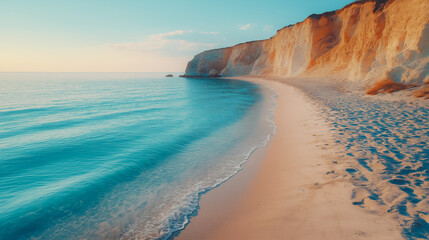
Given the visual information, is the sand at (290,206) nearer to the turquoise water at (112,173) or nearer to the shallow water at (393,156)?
the shallow water at (393,156)

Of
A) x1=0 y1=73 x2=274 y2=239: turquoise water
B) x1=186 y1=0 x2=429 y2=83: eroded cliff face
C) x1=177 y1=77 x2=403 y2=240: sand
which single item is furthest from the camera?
x1=186 y1=0 x2=429 y2=83: eroded cliff face

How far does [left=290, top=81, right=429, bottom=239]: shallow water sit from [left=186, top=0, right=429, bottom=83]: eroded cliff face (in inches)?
235

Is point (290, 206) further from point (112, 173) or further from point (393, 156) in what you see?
point (112, 173)

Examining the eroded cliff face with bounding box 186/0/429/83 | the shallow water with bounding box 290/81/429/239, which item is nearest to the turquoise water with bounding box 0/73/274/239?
the shallow water with bounding box 290/81/429/239

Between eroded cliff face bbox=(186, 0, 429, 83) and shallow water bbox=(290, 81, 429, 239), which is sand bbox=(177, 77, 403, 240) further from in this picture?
eroded cliff face bbox=(186, 0, 429, 83)

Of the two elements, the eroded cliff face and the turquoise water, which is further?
the eroded cliff face

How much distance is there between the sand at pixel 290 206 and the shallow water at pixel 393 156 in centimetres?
22

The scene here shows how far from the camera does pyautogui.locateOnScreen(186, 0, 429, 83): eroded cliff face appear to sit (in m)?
11.8

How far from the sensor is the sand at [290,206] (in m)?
2.56

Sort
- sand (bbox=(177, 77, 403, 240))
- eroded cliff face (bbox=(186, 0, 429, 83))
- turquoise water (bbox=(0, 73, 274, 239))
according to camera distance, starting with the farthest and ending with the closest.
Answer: eroded cliff face (bbox=(186, 0, 429, 83)) < turquoise water (bbox=(0, 73, 274, 239)) < sand (bbox=(177, 77, 403, 240))

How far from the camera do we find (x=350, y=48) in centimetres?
2658

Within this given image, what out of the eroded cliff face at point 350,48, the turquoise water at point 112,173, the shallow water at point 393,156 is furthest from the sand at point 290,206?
the eroded cliff face at point 350,48

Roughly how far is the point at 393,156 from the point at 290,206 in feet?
8.63

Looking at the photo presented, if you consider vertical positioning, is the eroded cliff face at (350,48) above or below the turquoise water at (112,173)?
above
